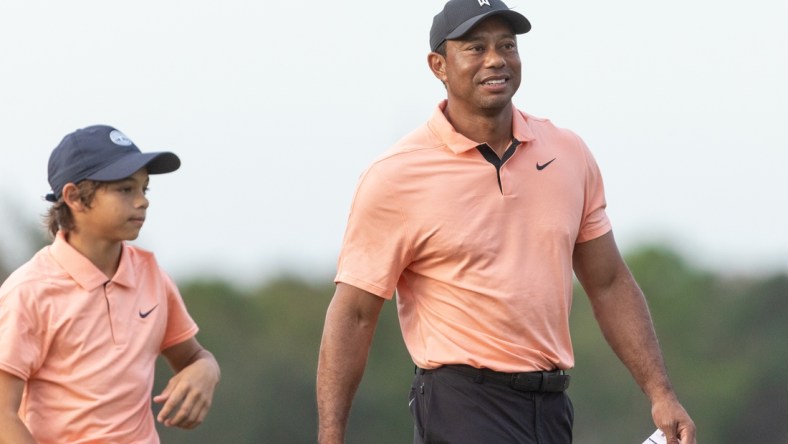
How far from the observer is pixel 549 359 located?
5609 millimetres

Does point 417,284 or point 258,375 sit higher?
point 417,284

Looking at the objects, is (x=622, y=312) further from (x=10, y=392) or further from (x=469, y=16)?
(x=10, y=392)

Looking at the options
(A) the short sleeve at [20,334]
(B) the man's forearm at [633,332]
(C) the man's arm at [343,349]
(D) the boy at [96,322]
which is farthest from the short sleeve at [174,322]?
(B) the man's forearm at [633,332]

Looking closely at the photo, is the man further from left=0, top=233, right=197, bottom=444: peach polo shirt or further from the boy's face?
the boy's face

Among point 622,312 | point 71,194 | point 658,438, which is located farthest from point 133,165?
point 658,438

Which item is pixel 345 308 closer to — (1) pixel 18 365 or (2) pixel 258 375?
(1) pixel 18 365

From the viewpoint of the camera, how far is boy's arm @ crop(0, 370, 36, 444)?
18.6 feet

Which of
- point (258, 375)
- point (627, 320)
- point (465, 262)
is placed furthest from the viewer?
point (258, 375)

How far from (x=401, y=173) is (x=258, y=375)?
62.9 metres

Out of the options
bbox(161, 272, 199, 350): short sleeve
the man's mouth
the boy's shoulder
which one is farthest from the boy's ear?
the man's mouth

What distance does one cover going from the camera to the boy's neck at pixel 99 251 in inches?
241

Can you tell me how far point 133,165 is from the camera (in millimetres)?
6172

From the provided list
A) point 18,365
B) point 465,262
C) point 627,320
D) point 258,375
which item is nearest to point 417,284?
point 465,262

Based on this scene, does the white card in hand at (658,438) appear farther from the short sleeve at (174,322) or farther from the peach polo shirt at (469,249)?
the short sleeve at (174,322)
